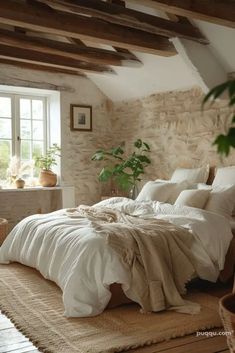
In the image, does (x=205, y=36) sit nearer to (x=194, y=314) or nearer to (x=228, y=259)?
(x=228, y=259)

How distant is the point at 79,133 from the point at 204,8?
3297mm

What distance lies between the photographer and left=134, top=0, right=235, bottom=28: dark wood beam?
3.20 meters

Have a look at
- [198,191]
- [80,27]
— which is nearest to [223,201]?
[198,191]

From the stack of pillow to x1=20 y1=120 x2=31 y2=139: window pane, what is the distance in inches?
88.8

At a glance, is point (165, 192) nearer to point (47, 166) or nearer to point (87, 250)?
point (87, 250)

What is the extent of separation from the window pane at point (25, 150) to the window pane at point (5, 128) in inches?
9.9

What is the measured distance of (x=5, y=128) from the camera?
5.82 meters

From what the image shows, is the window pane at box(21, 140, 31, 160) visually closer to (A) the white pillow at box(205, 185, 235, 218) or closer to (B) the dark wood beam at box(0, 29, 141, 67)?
(B) the dark wood beam at box(0, 29, 141, 67)

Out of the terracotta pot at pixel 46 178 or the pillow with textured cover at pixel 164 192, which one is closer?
the pillow with textured cover at pixel 164 192

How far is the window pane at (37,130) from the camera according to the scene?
6.11 metres

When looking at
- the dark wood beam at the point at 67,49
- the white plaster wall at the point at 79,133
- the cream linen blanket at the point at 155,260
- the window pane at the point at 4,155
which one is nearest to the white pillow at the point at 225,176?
the cream linen blanket at the point at 155,260

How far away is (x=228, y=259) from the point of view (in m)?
3.61

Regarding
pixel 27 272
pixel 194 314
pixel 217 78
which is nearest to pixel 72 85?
pixel 217 78

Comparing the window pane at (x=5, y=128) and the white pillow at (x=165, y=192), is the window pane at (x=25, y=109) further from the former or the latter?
the white pillow at (x=165, y=192)
